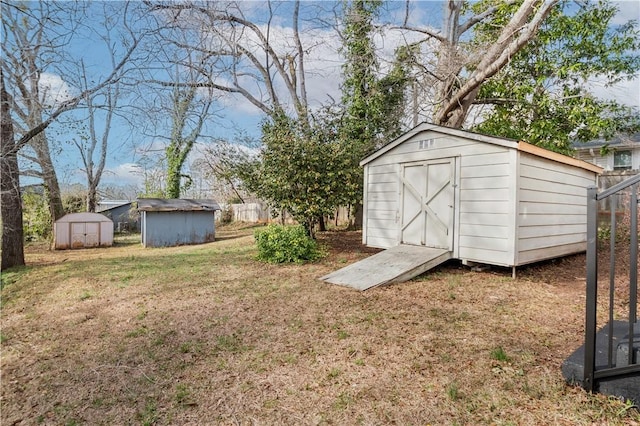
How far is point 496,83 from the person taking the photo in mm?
9695

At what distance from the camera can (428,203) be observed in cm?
621

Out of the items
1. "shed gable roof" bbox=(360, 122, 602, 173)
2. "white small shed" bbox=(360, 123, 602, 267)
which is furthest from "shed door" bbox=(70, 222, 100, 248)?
"shed gable roof" bbox=(360, 122, 602, 173)

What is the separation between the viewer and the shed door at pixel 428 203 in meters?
5.90

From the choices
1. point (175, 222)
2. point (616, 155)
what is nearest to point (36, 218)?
point (175, 222)

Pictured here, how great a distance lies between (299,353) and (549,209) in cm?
533

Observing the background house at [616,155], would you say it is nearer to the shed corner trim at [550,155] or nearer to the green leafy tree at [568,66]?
the green leafy tree at [568,66]

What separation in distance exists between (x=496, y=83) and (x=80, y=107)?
10.3 metres

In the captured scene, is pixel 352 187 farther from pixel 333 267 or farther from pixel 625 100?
pixel 625 100

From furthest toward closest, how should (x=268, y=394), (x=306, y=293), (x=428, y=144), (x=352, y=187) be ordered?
(x=352, y=187) → (x=428, y=144) → (x=306, y=293) → (x=268, y=394)

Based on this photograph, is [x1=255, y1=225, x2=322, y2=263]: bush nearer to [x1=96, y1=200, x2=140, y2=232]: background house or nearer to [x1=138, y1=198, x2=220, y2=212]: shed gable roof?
[x1=138, y1=198, x2=220, y2=212]: shed gable roof

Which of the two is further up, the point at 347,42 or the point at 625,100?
the point at 347,42

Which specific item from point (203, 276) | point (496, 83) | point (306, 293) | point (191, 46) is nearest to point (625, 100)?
point (496, 83)

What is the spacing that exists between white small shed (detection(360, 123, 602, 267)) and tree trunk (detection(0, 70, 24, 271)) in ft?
22.5

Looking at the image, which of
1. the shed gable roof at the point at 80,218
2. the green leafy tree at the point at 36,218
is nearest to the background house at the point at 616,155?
the shed gable roof at the point at 80,218
